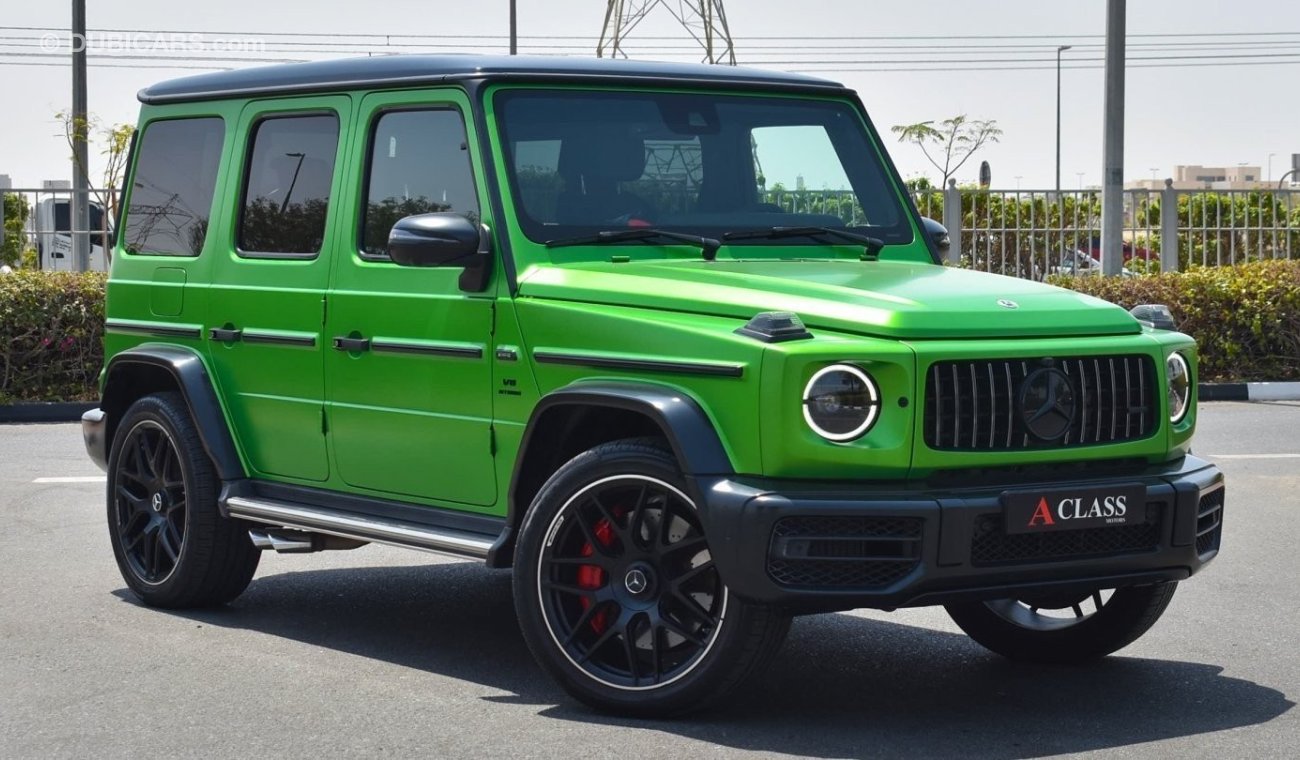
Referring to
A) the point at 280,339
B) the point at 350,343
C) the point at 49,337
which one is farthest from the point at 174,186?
the point at 49,337

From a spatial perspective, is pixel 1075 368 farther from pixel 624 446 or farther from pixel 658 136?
pixel 658 136

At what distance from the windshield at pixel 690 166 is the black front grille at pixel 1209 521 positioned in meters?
1.60

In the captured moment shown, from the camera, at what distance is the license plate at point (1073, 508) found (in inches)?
216

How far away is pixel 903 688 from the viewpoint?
21.1 feet

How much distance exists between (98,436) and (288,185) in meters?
1.52

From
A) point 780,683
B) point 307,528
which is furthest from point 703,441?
point 307,528

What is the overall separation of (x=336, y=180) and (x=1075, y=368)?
281 cm

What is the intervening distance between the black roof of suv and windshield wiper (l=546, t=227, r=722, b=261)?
0.59 meters

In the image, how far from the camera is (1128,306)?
19.4 metres

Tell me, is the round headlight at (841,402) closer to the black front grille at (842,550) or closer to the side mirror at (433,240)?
the black front grille at (842,550)

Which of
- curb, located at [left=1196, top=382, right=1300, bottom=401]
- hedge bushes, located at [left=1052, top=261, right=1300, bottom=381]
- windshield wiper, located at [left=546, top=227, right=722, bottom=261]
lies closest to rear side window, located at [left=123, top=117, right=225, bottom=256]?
windshield wiper, located at [left=546, top=227, right=722, bottom=261]

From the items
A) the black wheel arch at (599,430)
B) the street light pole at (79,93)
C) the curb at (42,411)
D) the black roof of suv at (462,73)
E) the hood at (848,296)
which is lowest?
the curb at (42,411)

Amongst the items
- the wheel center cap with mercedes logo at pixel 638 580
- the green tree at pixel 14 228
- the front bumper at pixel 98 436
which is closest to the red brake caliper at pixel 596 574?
the wheel center cap with mercedes logo at pixel 638 580

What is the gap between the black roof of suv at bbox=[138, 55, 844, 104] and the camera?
263 inches
